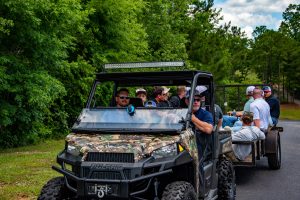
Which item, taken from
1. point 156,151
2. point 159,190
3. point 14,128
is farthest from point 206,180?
point 14,128

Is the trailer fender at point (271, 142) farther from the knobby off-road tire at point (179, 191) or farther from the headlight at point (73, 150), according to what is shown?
the headlight at point (73, 150)

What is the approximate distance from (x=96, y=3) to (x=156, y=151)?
1519 centimetres

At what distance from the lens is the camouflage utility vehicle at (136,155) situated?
16.1ft

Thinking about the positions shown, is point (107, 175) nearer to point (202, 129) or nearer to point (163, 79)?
point (202, 129)

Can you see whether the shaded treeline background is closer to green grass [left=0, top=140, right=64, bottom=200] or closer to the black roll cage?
green grass [left=0, top=140, right=64, bottom=200]

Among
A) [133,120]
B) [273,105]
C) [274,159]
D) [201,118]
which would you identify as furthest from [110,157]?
[273,105]

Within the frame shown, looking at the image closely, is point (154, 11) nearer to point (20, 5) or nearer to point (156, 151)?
point (20, 5)

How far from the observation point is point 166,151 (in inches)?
201

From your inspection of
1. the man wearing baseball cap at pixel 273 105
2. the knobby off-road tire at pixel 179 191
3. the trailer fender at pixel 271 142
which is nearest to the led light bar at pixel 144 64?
the knobby off-road tire at pixel 179 191

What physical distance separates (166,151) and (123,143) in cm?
46

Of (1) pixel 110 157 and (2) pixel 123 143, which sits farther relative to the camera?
(2) pixel 123 143

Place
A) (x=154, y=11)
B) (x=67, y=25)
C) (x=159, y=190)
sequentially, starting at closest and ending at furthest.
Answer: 1. (x=159, y=190)
2. (x=67, y=25)
3. (x=154, y=11)

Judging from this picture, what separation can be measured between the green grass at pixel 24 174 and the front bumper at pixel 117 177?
2.71 meters

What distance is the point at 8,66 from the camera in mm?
14258
